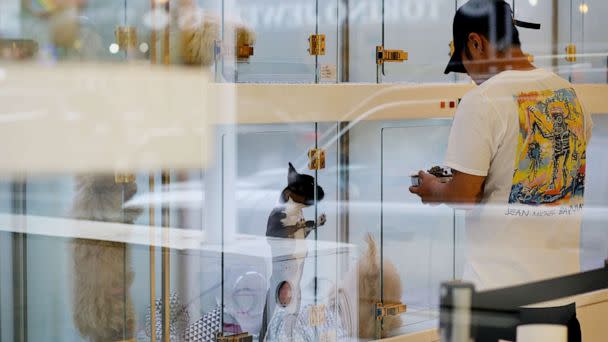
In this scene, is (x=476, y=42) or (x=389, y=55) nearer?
(x=476, y=42)

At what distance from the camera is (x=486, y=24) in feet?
7.34

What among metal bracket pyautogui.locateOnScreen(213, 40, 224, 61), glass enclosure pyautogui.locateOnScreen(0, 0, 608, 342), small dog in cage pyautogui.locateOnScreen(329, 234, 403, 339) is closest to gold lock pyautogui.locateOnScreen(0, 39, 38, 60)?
glass enclosure pyautogui.locateOnScreen(0, 0, 608, 342)

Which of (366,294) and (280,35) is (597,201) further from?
(280,35)

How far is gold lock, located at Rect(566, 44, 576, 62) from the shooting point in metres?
2.97

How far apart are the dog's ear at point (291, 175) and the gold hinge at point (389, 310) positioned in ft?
1.34

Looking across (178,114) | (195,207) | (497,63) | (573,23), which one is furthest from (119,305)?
(573,23)

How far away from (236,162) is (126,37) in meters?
0.42

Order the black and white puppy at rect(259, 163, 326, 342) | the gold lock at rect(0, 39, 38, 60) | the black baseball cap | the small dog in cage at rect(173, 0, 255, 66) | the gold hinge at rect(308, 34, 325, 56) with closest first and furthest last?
1. the gold lock at rect(0, 39, 38, 60)
2. the small dog in cage at rect(173, 0, 255, 66)
3. the black baseball cap
4. the black and white puppy at rect(259, 163, 326, 342)
5. the gold hinge at rect(308, 34, 325, 56)

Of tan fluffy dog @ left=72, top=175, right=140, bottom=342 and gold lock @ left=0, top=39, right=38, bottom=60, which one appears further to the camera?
tan fluffy dog @ left=72, top=175, right=140, bottom=342

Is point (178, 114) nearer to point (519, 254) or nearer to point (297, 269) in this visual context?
point (297, 269)

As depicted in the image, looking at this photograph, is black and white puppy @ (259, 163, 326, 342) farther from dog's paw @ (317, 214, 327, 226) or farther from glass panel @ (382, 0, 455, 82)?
glass panel @ (382, 0, 455, 82)

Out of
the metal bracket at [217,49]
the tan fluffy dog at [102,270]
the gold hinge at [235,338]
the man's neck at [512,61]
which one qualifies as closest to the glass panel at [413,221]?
the man's neck at [512,61]

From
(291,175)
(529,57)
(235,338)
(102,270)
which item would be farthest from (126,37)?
(529,57)

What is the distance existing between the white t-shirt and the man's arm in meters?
0.02
